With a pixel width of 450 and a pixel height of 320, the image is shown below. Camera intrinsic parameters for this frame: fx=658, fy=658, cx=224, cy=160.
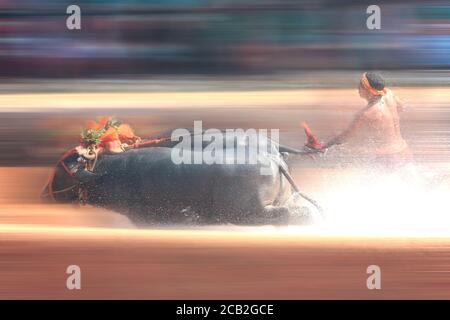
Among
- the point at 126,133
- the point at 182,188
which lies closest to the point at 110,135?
the point at 126,133

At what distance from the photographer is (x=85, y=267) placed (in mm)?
2363

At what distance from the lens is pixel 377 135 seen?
2.39 metres

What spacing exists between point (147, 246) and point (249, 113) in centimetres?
60

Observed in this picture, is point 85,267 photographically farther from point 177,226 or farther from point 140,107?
point 140,107

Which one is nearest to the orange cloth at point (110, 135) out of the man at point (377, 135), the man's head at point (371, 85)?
the man at point (377, 135)

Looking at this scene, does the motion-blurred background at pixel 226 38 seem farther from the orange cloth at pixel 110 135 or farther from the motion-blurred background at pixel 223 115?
the orange cloth at pixel 110 135

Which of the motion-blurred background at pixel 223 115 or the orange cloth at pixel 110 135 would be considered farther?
the orange cloth at pixel 110 135

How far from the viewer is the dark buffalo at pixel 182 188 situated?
7.65 ft

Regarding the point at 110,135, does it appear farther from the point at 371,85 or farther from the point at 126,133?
the point at 371,85

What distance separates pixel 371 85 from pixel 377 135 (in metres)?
0.20

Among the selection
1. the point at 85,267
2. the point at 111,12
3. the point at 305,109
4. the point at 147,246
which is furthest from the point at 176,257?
the point at 111,12

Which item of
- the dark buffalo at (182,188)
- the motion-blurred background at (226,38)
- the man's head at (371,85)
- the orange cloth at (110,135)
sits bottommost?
the dark buffalo at (182,188)

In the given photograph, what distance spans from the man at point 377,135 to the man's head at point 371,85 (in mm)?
36

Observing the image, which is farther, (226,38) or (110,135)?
(110,135)
